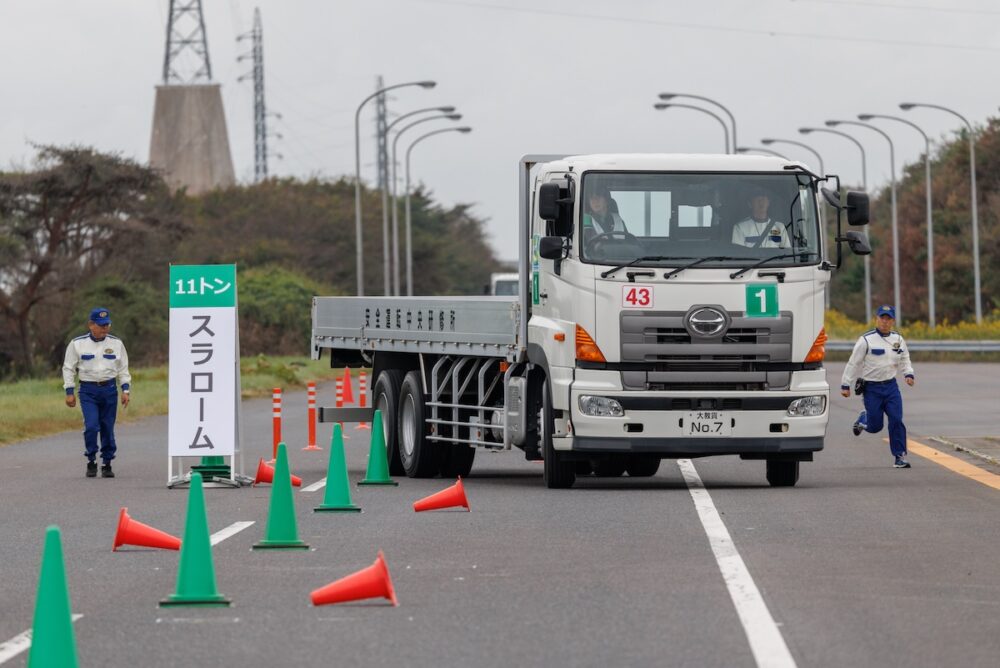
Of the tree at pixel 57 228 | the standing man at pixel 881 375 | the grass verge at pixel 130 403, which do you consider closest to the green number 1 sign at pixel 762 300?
the standing man at pixel 881 375

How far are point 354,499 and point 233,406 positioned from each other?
2.16 meters

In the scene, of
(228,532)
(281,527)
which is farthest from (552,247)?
(281,527)

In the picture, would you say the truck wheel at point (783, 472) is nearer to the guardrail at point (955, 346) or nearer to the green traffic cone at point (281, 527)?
the green traffic cone at point (281, 527)

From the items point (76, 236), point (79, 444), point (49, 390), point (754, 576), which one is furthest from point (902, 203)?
point (754, 576)

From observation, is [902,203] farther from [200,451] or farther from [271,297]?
[200,451]

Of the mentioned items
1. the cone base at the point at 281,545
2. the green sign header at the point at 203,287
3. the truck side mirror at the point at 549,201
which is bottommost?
the cone base at the point at 281,545

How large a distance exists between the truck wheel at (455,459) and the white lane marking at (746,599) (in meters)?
4.48

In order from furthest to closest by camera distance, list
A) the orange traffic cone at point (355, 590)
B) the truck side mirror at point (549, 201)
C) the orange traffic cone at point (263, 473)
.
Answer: the orange traffic cone at point (263, 473) → the truck side mirror at point (549, 201) → the orange traffic cone at point (355, 590)

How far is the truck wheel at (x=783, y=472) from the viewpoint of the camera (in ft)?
60.0

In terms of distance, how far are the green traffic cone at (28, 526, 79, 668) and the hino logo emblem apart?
32.5ft

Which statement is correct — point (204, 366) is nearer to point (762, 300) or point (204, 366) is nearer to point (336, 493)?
point (336, 493)

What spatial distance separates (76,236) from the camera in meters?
62.0

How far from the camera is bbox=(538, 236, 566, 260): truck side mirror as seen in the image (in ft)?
56.8

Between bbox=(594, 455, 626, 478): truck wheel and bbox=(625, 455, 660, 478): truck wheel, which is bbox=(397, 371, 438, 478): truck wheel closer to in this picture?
bbox=(594, 455, 626, 478): truck wheel
